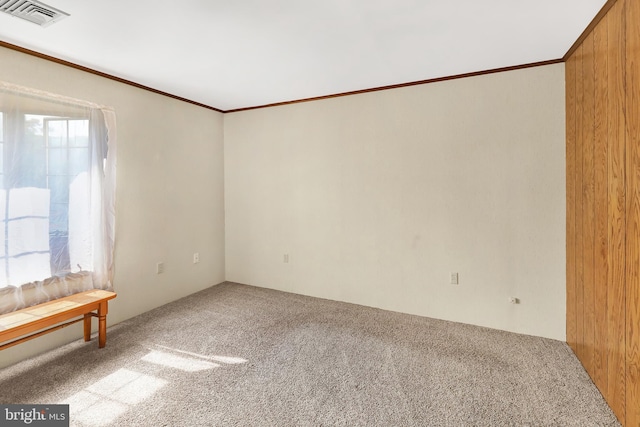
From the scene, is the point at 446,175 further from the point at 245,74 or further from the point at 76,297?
the point at 76,297

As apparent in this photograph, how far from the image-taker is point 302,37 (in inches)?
89.2

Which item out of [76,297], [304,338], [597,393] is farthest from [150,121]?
[597,393]

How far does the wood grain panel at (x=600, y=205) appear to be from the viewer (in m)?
1.97

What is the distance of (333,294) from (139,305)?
6.98 feet

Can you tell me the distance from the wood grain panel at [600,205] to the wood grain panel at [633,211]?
26cm

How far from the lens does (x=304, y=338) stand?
9.32 ft

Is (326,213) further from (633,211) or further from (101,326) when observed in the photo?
(633,211)

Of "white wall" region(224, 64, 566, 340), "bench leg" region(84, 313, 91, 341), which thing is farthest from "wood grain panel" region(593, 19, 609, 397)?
"bench leg" region(84, 313, 91, 341)

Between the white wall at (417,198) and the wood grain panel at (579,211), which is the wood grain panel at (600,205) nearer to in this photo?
the wood grain panel at (579,211)

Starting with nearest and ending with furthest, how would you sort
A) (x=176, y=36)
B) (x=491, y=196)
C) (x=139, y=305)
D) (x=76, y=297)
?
1. (x=176, y=36)
2. (x=76, y=297)
3. (x=491, y=196)
4. (x=139, y=305)

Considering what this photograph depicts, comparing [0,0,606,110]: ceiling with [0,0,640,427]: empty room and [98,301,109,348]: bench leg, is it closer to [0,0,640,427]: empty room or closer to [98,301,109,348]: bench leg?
[0,0,640,427]: empty room

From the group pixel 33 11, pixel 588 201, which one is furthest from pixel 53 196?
pixel 588 201

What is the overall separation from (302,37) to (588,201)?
2.32 metres

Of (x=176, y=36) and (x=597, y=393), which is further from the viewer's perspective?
(x=176, y=36)
